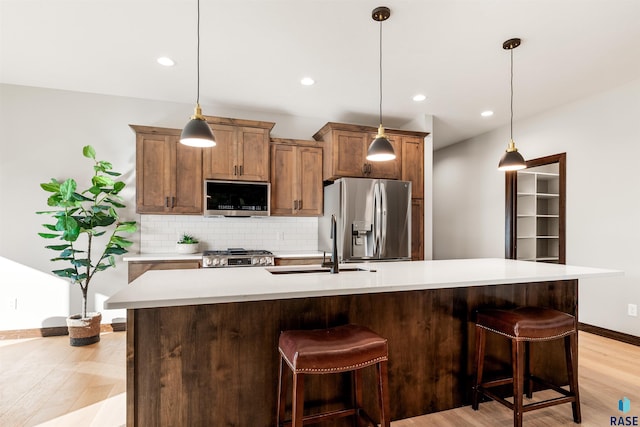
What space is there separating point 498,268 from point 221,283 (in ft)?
6.21

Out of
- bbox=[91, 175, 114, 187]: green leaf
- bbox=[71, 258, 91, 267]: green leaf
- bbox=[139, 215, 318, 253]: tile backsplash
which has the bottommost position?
bbox=[71, 258, 91, 267]: green leaf

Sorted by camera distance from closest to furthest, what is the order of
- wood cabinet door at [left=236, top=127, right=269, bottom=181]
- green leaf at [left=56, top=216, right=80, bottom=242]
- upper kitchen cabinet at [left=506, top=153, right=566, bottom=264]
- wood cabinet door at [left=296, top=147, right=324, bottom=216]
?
green leaf at [left=56, top=216, right=80, bottom=242] → wood cabinet door at [left=236, top=127, right=269, bottom=181] → wood cabinet door at [left=296, top=147, right=324, bottom=216] → upper kitchen cabinet at [left=506, top=153, right=566, bottom=264]

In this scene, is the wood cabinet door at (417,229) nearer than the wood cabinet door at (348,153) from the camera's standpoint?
No

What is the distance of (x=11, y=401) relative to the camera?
227cm

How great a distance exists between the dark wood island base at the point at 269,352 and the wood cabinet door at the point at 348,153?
90.2 inches

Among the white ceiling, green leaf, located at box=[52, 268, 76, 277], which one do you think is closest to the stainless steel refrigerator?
the white ceiling

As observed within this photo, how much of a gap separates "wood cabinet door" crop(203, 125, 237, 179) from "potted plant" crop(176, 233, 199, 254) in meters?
0.78

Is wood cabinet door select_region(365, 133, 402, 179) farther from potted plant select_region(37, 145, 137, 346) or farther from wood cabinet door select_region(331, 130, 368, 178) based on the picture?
potted plant select_region(37, 145, 137, 346)

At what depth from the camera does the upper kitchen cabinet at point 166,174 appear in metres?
3.69

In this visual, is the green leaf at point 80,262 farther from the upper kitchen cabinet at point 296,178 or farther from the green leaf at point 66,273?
the upper kitchen cabinet at point 296,178

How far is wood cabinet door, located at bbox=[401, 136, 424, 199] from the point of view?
14.3 ft

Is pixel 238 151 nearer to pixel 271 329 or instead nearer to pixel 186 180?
pixel 186 180

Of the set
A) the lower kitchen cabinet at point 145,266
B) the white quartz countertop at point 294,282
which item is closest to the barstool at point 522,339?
the white quartz countertop at point 294,282

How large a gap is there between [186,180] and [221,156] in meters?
0.48
